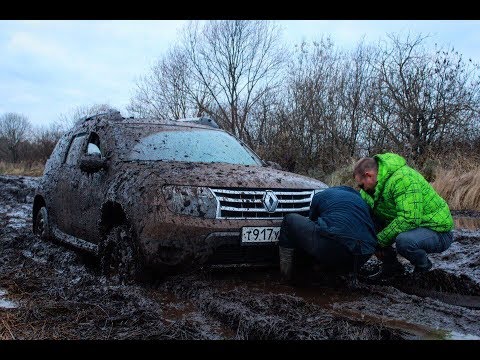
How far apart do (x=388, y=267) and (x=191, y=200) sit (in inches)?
85.9

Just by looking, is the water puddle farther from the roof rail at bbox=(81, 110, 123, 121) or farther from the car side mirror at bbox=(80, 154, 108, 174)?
the roof rail at bbox=(81, 110, 123, 121)

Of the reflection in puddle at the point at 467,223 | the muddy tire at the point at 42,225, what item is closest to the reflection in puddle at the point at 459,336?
the muddy tire at the point at 42,225

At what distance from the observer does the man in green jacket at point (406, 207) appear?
14.2 feet

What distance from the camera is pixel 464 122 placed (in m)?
15.3

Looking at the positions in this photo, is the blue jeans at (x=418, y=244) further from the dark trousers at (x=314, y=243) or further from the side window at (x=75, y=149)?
the side window at (x=75, y=149)

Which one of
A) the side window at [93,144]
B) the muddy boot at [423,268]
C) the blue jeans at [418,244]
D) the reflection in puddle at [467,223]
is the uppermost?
the side window at [93,144]

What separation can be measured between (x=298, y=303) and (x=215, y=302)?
603 millimetres

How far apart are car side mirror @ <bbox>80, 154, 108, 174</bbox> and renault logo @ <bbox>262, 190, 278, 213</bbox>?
164 centimetres

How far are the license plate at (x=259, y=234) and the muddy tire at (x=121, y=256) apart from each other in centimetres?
89

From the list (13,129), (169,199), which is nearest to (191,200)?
(169,199)

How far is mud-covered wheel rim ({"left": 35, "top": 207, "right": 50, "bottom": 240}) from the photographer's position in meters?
6.21

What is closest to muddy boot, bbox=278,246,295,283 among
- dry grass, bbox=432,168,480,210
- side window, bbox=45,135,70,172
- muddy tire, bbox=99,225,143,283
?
muddy tire, bbox=99,225,143,283
